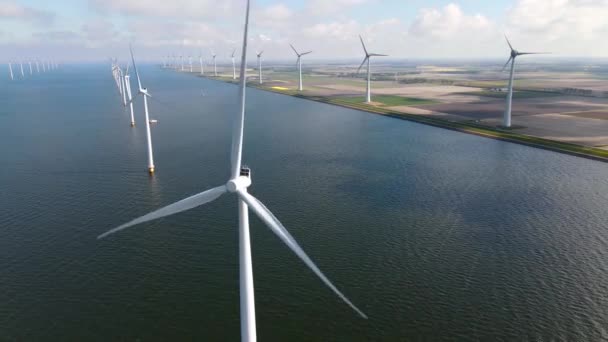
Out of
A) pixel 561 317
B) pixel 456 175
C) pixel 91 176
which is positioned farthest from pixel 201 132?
pixel 561 317

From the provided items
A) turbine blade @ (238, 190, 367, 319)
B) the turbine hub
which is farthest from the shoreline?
the turbine hub

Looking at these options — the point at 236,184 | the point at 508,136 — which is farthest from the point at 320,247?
the point at 508,136

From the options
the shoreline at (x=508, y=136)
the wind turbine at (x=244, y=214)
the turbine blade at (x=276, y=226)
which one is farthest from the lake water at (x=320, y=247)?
the turbine blade at (x=276, y=226)

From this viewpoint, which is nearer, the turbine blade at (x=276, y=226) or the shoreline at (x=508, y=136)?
the turbine blade at (x=276, y=226)

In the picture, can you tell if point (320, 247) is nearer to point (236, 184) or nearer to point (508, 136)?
point (236, 184)

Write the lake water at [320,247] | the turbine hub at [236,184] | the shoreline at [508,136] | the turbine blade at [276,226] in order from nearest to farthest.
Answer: the turbine blade at [276,226], the turbine hub at [236,184], the lake water at [320,247], the shoreline at [508,136]

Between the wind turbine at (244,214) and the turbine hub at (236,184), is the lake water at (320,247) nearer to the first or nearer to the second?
the wind turbine at (244,214)

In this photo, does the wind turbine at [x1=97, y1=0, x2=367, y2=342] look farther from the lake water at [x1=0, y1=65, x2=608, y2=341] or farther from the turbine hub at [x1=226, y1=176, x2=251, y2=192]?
the lake water at [x1=0, y1=65, x2=608, y2=341]

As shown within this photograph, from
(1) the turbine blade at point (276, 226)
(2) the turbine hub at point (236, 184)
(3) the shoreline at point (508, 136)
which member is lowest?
(3) the shoreline at point (508, 136)
